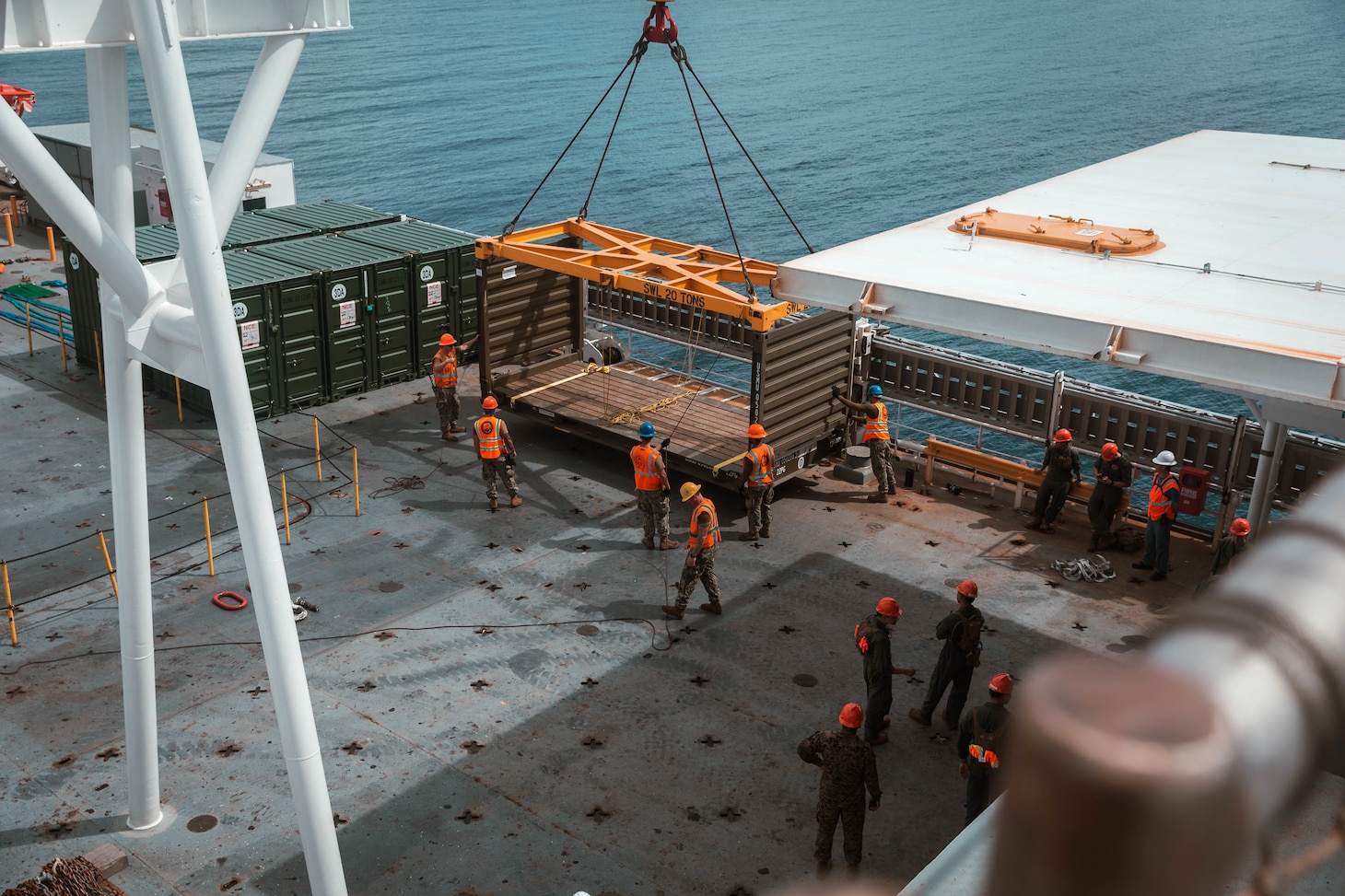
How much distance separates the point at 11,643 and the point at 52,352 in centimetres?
1221

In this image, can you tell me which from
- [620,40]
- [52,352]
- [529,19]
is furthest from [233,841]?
[529,19]

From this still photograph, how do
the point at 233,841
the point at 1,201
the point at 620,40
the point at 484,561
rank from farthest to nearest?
1. the point at 620,40
2. the point at 1,201
3. the point at 484,561
4. the point at 233,841

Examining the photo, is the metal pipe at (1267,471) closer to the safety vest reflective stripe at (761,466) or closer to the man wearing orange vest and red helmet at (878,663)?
the man wearing orange vest and red helmet at (878,663)

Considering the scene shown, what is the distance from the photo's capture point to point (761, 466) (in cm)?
1750

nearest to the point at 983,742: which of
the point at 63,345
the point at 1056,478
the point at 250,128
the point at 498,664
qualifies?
the point at 498,664

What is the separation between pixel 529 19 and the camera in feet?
410

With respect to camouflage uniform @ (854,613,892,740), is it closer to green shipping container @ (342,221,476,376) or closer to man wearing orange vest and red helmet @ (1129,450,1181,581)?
man wearing orange vest and red helmet @ (1129,450,1181,581)

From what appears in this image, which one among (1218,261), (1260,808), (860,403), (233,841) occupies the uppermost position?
(1260,808)

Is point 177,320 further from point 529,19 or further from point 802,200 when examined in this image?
point 529,19

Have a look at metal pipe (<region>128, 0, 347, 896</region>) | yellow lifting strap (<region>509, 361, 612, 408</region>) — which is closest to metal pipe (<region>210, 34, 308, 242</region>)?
metal pipe (<region>128, 0, 347, 896</region>)

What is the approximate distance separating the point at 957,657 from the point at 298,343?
14196 millimetres

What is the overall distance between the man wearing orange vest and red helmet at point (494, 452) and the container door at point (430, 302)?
20.3 ft

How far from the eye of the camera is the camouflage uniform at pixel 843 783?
419 inches

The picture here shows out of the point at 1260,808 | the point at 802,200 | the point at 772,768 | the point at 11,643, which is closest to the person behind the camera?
the point at 1260,808
